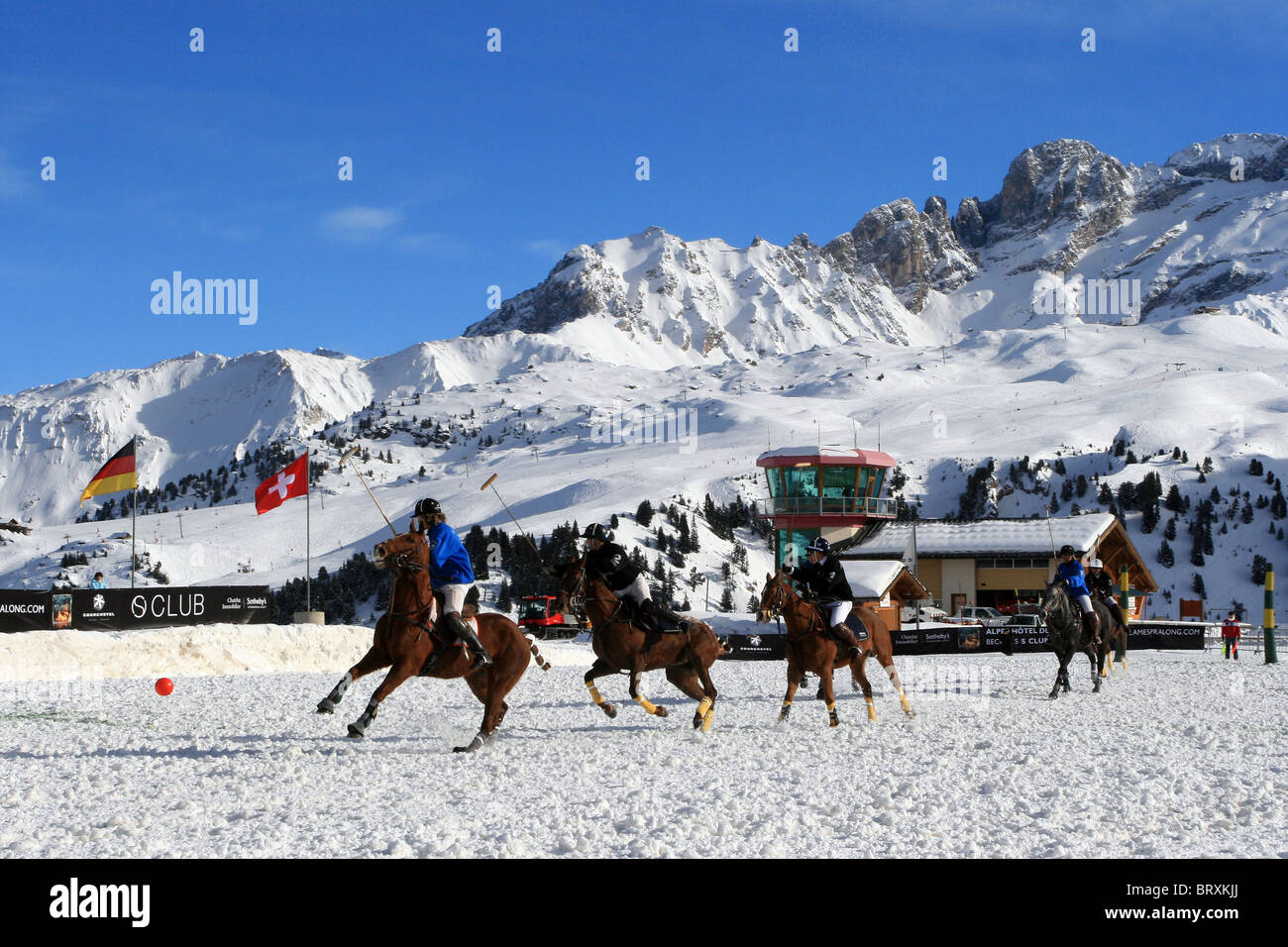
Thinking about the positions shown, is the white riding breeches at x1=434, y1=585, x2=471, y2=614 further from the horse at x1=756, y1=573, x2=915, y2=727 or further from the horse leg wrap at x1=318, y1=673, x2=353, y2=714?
the horse at x1=756, y1=573, x2=915, y2=727

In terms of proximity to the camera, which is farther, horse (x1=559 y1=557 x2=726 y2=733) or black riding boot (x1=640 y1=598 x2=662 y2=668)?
black riding boot (x1=640 y1=598 x2=662 y2=668)

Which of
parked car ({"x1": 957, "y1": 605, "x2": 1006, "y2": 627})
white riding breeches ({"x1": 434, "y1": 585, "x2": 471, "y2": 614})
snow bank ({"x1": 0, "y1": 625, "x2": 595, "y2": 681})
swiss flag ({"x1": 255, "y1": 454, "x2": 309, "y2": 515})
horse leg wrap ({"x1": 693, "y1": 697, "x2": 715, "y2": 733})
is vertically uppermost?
swiss flag ({"x1": 255, "y1": 454, "x2": 309, "y2": 515})

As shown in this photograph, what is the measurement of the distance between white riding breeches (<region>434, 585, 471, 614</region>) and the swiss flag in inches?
652

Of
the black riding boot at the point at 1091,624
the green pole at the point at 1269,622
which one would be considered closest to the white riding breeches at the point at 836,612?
the black riding boot at the point at 1091,624

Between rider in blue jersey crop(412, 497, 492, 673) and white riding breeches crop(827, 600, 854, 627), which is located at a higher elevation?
rider in blue jersey crop(412, 497, 492, 673)

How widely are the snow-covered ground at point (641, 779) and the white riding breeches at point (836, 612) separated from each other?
150cm

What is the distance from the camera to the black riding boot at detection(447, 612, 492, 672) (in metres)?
12.2

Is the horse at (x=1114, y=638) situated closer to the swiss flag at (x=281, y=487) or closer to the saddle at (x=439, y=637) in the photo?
the saddle at (x=439, y=637)

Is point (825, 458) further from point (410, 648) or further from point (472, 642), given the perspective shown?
point (410, 648)

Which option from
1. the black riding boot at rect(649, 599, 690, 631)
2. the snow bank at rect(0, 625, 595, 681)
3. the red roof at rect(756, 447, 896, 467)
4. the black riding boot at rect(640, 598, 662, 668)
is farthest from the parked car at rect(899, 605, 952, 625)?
the black riding boot at rect(640, 598, 662, 668)

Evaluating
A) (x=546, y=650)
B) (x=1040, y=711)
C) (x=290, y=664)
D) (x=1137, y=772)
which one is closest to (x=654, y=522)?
(x=546, y=650)

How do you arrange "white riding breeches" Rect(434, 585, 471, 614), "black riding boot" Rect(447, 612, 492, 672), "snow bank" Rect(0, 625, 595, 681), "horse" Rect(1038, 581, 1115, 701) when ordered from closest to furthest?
"black riding boot" Rect(447, 612, 492, 672) < "white riding breeches" Rect(434, 585, 471, 614) < "horse" Rect(1038, 581, 1115, 701) < "snow bank" Rect(0, 625, 595, 681)

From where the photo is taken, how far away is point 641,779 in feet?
35.0
